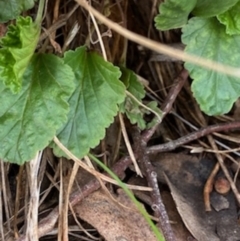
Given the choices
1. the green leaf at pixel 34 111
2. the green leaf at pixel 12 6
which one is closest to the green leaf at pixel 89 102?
the green leaf at pixel 34 111

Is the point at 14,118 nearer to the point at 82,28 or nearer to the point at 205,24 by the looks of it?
the point at 82,28

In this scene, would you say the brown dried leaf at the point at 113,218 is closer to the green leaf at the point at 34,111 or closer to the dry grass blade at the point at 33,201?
the dry grass blade at the point at 33,201

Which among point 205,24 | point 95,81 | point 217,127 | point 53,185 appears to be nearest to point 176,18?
point 205,24

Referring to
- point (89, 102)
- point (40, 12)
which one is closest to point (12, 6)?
point (40, 12)

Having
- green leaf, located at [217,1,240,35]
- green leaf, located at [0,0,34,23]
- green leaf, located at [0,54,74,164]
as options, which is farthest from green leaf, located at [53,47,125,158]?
green leaf, located at [217,1,240,35]

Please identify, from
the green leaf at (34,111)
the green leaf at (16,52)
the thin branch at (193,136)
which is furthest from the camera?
the thin branch at (193,136)

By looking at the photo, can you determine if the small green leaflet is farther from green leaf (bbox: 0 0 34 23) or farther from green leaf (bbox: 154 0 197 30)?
green leaf (bbox: 0 0 34 23)
